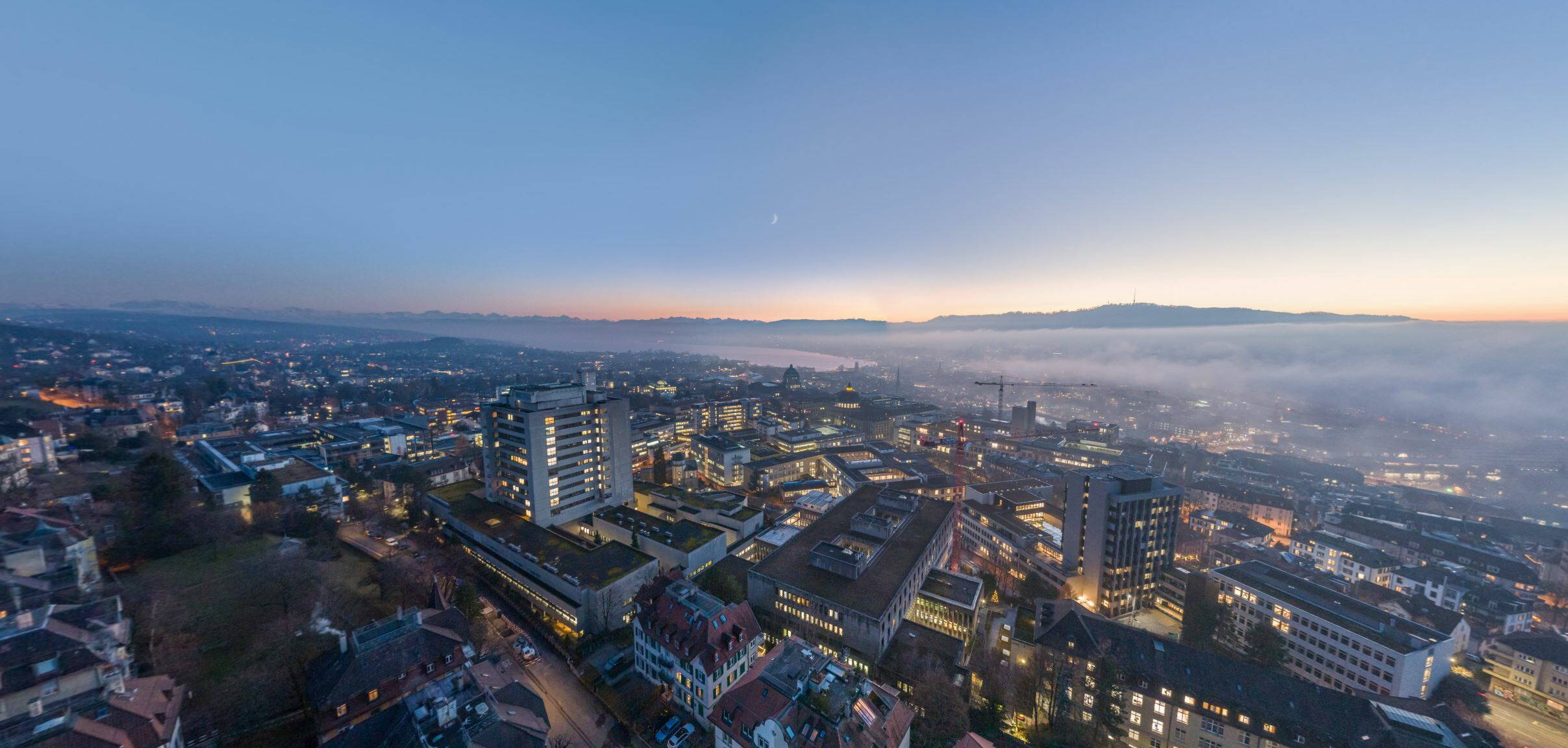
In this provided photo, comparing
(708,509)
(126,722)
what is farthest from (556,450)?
(126,722)

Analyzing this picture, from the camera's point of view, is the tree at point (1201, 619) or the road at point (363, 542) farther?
the road at point (363, 542)

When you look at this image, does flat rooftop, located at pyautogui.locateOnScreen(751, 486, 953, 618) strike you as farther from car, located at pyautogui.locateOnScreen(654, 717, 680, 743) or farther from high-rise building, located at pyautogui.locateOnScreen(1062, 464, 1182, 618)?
Answer: high-rise building, located at pyautogui.locateOnScreen(1062, 464, 1182, 618)

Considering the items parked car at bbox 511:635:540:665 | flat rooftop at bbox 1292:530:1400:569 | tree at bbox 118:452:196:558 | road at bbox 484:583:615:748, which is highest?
tree at bbox 118:452:196:558

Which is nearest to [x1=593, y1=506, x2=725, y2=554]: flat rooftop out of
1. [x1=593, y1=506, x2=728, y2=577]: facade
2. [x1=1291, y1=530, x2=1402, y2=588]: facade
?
[x1=593, y1=506, x2=728, y2=577]: facade

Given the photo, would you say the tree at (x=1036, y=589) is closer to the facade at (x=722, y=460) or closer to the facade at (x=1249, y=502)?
the facade at (x=1249, y=502)

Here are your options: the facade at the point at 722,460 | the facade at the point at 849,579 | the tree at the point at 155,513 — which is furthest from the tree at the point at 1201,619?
the tree at the point at 155,513

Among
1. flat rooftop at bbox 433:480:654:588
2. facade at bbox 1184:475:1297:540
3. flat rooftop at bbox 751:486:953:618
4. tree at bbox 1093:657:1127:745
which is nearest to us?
tree at bbox 1093:657:1127:745
